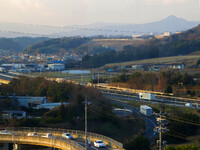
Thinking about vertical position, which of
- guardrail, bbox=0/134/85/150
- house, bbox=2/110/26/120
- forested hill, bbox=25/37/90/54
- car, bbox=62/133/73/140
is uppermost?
forested hill, bbox=25/37/90/54

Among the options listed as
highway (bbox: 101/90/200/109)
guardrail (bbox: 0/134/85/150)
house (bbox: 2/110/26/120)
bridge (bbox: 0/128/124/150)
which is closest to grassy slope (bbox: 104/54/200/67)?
highway (bbox: 101/90/200/109)

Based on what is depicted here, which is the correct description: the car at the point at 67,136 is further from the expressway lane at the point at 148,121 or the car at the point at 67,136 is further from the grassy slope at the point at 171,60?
the grassy slope at the point at 171,60

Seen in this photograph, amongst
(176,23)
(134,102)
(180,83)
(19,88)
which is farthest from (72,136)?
(176,23)

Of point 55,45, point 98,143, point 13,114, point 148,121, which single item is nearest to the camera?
point 98,143

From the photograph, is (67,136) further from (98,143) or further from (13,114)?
(13,114)

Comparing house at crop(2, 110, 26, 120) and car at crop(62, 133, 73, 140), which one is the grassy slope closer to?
house at crop(2, 110, 26, 120)

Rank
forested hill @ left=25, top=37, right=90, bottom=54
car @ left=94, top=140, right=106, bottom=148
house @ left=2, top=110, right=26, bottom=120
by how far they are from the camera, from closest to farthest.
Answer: car @ left=94, top=140, right=106, bottom=148 → house @ left=2, top=110, right=26, bottom=120 → forested hill @ left=25, top=37, right=90, bottom=54

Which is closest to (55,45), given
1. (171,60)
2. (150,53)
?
(150,53)

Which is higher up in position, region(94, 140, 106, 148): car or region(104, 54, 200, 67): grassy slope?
region(104, 54, 200, 67): grassy slope
